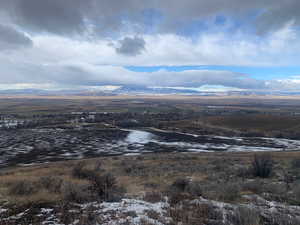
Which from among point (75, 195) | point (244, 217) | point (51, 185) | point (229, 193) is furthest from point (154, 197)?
point (51, 185)

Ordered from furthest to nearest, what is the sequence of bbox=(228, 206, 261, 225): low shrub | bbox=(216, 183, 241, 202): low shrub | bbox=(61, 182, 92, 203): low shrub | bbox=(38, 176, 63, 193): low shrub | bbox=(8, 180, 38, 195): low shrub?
bbox=(38, 176, 63, 193): low shrub → bbox=(8, 180, 38, 195): low shrub → bbox=(216, 183, 241, 202): low shrub → bbox=(61, 182, 92, 203): low shrub → bbox=(228, 206, 261, 225): low shrub

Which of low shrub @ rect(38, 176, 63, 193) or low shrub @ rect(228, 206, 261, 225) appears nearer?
low shrub @ rect(228, 206, 261, 225)

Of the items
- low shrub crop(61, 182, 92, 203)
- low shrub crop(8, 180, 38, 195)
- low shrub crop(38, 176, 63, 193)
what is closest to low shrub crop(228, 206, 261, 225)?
low shrub crop(61, 182, 92, 203)

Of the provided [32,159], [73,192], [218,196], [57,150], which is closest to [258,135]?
[57,150]

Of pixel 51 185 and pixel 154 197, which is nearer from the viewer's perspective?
pixel 154 197

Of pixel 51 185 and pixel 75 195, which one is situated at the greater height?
pixel 75 195

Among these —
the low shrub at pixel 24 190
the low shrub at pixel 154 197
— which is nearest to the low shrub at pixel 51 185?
the low shrub at pixel 24 190

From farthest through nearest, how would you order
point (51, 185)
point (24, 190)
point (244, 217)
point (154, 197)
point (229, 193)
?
point (51, 185) < point (24, 190) < point (229, 193) < point (154, 197) < point (244, 217)

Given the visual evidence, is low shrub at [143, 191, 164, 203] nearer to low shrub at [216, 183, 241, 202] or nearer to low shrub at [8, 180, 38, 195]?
low shrub at [216, 183, 241, 202]

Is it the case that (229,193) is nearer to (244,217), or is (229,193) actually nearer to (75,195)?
(244,217)

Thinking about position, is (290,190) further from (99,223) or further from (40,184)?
(40,184)

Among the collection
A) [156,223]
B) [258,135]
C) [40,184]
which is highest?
[156,223]
